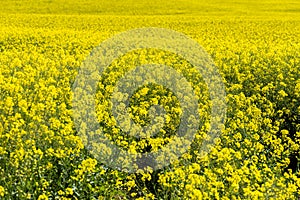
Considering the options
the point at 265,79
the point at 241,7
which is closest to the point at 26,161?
the point at 265,79

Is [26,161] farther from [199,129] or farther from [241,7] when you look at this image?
[241,7]

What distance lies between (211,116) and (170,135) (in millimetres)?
725

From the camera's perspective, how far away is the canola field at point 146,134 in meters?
4.72

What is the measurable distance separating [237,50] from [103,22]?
1096cm

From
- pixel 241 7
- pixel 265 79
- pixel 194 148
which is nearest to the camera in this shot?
pixel 194 148

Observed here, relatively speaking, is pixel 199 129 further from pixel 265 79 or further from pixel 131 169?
pixel 265 79

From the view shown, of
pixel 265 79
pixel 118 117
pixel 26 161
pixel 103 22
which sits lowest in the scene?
pixel 26 161

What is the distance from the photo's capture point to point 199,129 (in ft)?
20.8

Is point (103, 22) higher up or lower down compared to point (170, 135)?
higher up

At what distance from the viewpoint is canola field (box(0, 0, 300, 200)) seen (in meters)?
4.72

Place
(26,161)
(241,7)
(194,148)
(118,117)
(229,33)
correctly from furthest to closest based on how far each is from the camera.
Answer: (241,7), (229,33), (118,117), (194,148), (26,161)

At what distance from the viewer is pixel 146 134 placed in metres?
6.04

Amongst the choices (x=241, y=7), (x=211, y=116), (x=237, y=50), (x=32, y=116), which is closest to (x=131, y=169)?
(x=32, y=116)

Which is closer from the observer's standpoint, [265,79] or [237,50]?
[265,79]
